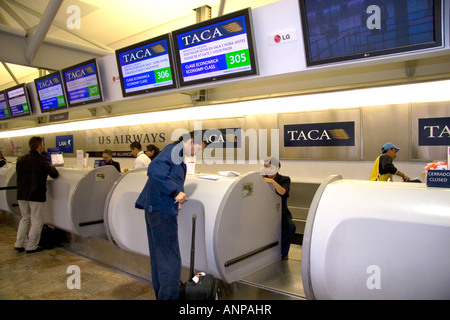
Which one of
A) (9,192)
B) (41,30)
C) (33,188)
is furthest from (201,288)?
(9,192)

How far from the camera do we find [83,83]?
5.46m

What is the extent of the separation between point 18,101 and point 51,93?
1.54 metres

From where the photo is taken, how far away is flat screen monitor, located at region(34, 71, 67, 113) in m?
5.94

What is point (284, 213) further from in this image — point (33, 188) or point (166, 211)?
point (33, 188)

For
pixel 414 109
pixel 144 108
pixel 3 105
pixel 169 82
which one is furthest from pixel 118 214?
pixel 3 105

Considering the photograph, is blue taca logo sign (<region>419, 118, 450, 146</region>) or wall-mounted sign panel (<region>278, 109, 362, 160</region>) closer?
blue taca logo sign (<region>419, 118, 450, 146</region>)

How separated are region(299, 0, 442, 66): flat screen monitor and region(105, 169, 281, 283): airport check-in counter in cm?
135

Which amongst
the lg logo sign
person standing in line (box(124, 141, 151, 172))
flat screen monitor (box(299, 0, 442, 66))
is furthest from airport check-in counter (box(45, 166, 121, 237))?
flat screen monitor (box(299, 0, 442, 66))

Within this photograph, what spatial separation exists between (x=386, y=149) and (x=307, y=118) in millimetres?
1427

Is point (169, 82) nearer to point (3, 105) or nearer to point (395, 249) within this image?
point (395, 249)

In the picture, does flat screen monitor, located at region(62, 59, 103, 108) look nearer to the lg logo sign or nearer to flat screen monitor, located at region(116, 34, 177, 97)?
flat screen monitor, located at region(116, 34, 177, 97)

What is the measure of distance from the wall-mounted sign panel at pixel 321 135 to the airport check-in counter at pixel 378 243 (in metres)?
2.99

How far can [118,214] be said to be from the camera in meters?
3.93

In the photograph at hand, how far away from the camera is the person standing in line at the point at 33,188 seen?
5078 mm
